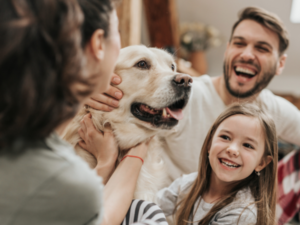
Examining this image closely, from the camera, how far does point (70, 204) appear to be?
0.59 metres

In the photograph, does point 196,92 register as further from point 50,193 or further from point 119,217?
point 50,193

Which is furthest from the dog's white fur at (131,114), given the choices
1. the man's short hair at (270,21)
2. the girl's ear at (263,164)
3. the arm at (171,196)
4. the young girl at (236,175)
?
the man's short hair at (270,21)

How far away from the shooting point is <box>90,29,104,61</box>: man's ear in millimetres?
612

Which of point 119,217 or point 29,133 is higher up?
point 29,133

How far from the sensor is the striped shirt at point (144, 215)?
0.81 m

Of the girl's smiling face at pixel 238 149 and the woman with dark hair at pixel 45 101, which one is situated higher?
the woman with dark hair at pixel 45 101

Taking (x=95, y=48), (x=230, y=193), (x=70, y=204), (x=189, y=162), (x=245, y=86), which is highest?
(x=95, y=48)

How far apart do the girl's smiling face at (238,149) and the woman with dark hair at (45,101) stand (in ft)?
2.07

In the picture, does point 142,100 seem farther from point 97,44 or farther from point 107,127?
point 97,44

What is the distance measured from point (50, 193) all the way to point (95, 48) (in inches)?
13.1

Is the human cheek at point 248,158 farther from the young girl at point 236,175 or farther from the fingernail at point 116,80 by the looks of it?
the fingernail at point 116,80

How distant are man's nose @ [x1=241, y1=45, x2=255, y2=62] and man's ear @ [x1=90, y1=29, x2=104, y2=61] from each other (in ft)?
4.18

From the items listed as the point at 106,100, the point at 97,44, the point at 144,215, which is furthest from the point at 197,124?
the point at 97,44

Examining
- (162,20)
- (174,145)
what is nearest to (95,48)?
(174,145)
